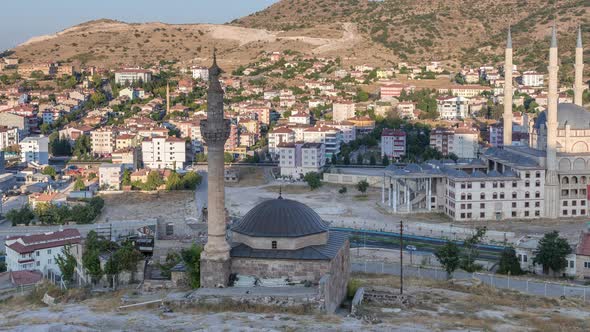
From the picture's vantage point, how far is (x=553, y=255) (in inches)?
925

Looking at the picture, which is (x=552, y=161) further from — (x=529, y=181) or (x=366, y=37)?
(x=366, y=37)

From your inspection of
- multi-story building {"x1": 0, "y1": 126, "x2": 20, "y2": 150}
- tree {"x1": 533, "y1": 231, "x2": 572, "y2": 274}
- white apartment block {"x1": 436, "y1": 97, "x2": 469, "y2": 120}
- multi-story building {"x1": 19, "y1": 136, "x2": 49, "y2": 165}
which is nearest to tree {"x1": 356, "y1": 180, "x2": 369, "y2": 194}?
tree {"x1": 533, "y1": 231, "x2": 572, "y2": 274}

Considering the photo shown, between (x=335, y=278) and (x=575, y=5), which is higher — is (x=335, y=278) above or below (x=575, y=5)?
below

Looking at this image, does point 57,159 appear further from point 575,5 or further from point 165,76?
point 575,5

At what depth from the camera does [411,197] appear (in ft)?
122

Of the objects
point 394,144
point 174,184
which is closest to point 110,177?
point 174,184

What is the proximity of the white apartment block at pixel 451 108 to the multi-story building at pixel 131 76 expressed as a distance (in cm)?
2895

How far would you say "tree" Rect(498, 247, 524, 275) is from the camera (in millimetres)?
24092

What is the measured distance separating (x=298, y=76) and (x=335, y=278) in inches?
2636

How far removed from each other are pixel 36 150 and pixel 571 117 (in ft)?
106

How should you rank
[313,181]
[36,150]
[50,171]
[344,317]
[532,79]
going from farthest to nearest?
[532,79] < [36,150] < [50,171] < [313,181] < [344,317]

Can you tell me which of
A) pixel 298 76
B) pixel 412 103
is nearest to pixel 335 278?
pixel 412 103

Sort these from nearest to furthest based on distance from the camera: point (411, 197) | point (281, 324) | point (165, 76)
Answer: point (281, 324), point (411, 197), point (165, 76)

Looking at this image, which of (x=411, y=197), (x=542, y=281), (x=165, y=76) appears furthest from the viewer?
(x=165, y=76)
